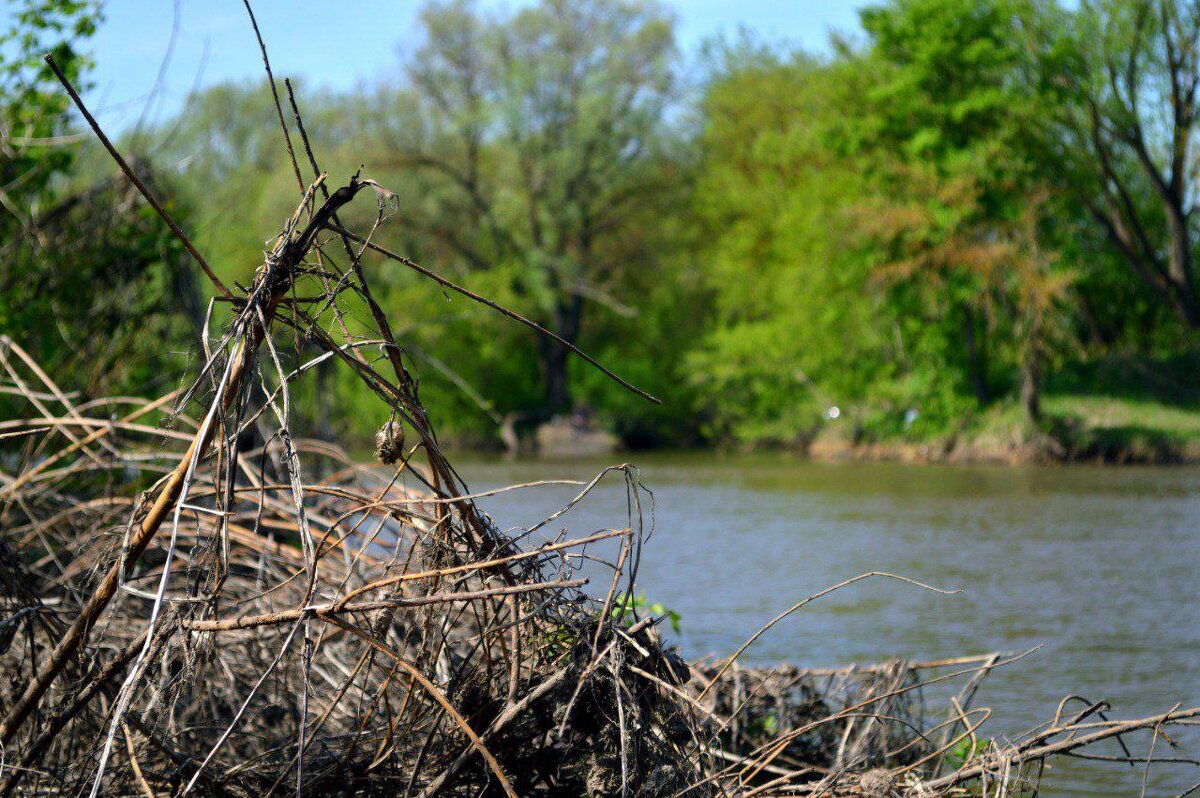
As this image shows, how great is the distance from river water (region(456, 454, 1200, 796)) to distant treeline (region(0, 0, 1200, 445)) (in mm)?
6822

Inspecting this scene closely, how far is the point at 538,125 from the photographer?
36438 mm

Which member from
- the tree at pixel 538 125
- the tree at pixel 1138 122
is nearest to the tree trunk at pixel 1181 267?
the tree at pixel 1138 122

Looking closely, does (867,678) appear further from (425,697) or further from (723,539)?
(723,539)

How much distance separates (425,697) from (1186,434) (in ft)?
84.1

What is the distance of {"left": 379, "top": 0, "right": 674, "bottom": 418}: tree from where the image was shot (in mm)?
36344

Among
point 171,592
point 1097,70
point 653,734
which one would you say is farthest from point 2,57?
point 1097,70

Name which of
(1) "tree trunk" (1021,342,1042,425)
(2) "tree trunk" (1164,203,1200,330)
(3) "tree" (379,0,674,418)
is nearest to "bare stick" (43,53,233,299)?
(1) "tree trunk" (1021,342,1042,425)

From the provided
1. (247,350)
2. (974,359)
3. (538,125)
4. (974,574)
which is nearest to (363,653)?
(247,350)

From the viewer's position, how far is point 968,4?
29016mm

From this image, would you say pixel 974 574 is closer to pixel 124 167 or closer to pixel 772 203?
pixel 124 167

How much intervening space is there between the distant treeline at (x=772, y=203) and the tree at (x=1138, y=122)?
A: 2.7 inches

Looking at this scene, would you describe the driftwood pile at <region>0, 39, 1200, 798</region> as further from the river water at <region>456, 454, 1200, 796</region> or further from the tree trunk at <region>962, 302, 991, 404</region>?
the tree trunk at <region>962, 302, 991, 404</region>

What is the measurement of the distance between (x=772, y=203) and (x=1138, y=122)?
37.2ft

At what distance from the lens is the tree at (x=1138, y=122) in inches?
1110
